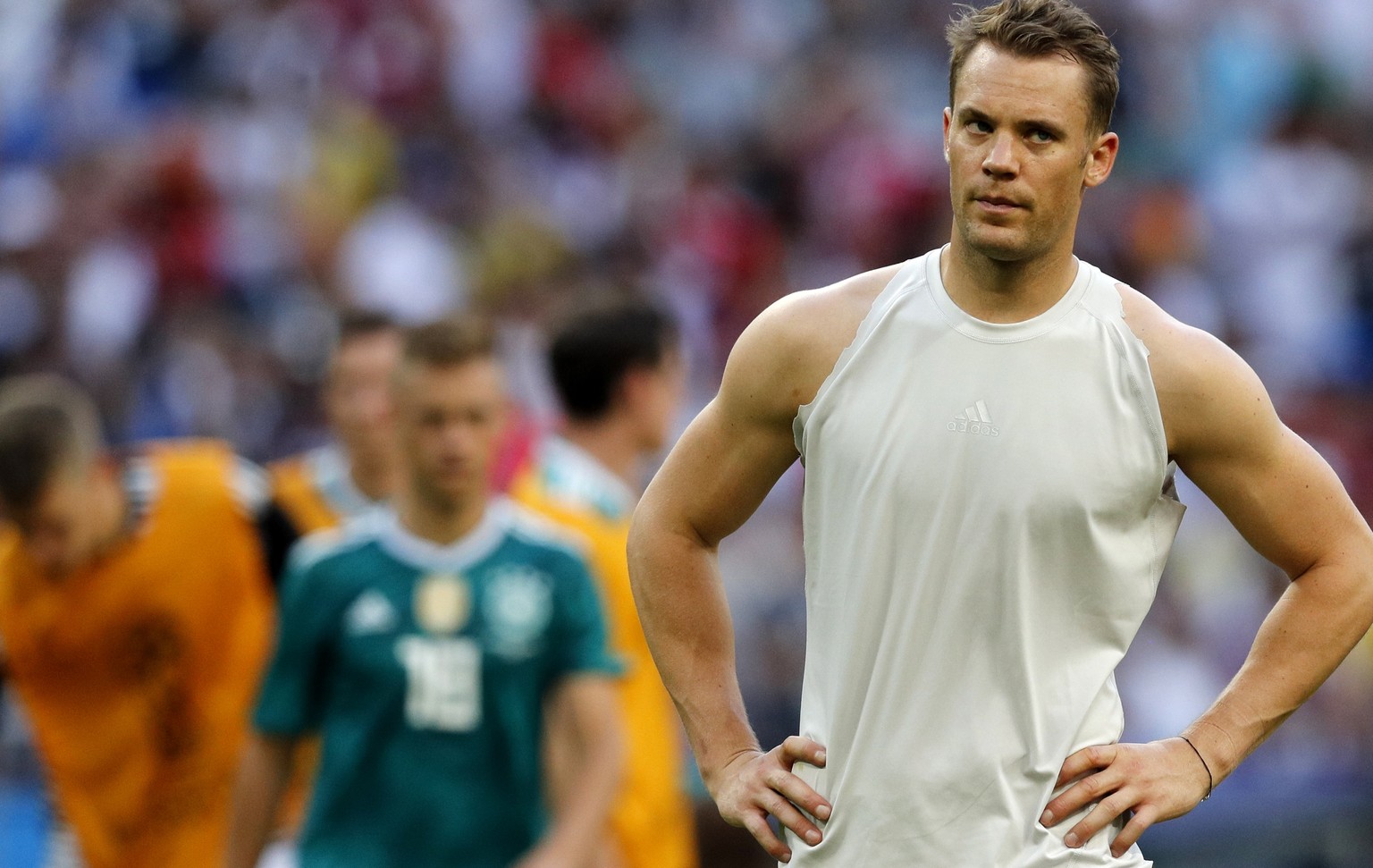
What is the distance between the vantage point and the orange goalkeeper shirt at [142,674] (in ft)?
21.6

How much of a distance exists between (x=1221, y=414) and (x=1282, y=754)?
24.6 feet

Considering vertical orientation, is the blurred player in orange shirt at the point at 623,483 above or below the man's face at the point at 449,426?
below

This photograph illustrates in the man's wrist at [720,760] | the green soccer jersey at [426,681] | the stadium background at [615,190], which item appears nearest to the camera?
the man's wrist at [720,760]

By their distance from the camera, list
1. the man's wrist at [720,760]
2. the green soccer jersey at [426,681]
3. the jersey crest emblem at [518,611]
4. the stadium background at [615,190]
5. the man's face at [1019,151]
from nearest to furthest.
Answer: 1. the man's face at [1019,151]
2. the man's wrist at [720,760]
3. the green soccer jersey at [426,681]
4. the jersey crest emblem at [518,611]
5. the stadium background at [615,190]

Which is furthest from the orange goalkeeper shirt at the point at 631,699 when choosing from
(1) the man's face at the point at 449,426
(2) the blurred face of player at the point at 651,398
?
(1) the man's face at the point at 449,426

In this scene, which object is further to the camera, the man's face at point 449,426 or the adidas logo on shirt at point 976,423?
the man's face at point 449,426

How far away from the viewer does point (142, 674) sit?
21.7 feet

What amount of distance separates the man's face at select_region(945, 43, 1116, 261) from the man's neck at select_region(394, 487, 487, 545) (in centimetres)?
247

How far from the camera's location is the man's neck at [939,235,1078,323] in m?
3.51

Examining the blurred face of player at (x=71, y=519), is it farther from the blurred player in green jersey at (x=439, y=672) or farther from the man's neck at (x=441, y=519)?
the man's neck at (x=441, y=519)

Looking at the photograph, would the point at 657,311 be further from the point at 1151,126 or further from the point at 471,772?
the point at 1151,126

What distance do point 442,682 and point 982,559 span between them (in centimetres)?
236

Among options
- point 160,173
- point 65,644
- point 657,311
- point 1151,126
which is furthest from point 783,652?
point 1151,126

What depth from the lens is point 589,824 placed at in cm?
542
